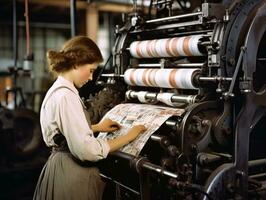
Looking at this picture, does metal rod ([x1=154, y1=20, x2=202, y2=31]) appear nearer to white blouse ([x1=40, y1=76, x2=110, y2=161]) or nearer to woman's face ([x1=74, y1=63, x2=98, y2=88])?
woman's face ([x1=74, y1=63, x2=98, y2=88])

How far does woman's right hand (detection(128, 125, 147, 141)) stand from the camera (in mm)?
1963

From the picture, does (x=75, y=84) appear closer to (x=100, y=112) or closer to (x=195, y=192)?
(x=100, y=112)

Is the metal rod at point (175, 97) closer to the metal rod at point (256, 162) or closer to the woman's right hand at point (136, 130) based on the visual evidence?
the woman's right hand at point (136, 130)

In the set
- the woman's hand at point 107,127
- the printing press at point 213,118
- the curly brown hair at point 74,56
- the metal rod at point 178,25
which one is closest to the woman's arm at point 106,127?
the woman's hand at point 107,127

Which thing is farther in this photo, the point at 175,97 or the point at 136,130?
the point at 175,97

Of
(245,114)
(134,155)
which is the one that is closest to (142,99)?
(134,155)

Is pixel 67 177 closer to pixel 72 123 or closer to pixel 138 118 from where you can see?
pixel 72 123

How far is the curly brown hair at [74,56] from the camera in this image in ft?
6.24

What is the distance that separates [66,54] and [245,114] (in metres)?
0.80

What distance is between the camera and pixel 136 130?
1.97m

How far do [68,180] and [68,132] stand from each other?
0.25m

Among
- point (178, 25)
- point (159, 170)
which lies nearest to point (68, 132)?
point (159, 170)

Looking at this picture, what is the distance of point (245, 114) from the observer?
185 centimetres

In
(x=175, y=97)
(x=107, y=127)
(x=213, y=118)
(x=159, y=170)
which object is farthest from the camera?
(x=107, y=127)
